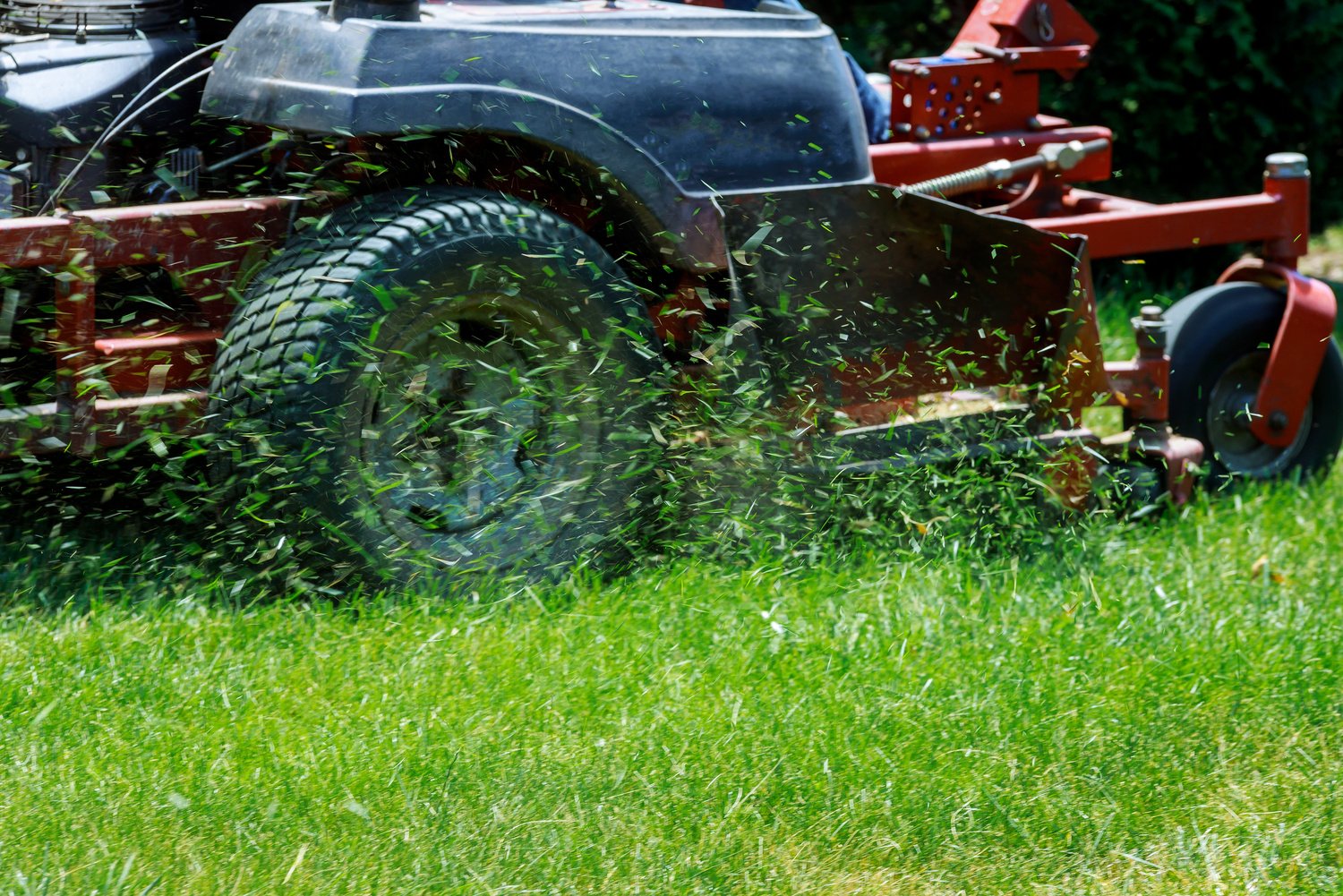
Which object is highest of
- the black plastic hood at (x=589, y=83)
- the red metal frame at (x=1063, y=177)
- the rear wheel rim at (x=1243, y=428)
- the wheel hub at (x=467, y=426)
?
the black plastic hood at (x=589, y=83)

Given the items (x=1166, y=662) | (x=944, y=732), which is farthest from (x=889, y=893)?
(x=1166, y=662)

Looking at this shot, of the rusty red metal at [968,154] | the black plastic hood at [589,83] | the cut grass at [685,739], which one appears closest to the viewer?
the cut grass at [685,739]

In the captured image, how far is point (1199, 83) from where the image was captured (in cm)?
655

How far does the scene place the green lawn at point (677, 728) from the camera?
2.20 metres

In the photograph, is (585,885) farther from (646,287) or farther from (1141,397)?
(1141,397)

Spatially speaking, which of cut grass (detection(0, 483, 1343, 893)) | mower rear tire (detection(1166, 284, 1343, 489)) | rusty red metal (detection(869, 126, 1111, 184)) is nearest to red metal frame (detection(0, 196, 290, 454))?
cut grass (detection(0, 483, 1343, 893))

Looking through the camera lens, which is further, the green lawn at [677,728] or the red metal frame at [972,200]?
the red metal frame at [972,200]

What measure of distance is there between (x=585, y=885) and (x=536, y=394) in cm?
115

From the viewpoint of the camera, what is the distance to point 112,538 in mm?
3121

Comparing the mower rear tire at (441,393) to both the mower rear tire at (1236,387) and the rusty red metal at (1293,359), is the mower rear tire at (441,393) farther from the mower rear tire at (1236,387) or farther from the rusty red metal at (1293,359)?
the rusty red metal at (1293,359)

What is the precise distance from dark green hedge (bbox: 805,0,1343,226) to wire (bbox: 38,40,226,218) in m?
3.79

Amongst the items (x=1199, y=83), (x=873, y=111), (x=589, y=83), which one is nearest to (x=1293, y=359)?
(x=873, y=111)

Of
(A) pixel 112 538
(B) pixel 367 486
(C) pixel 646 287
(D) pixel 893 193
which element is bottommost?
(A) pixel 112 538

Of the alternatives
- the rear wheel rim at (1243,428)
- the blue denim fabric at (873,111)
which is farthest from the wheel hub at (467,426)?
the rear wheel rim at (1243,428)
